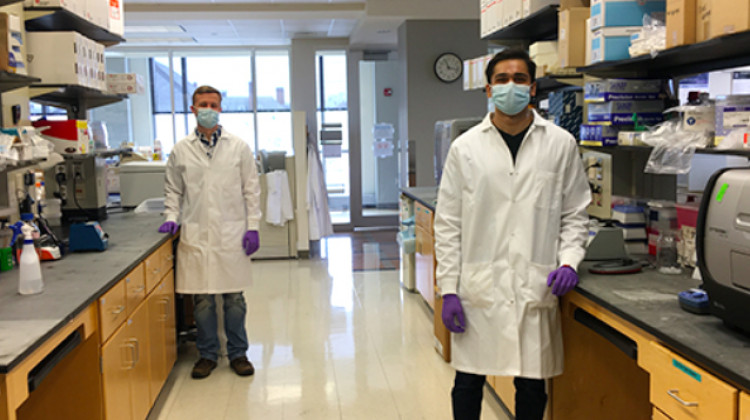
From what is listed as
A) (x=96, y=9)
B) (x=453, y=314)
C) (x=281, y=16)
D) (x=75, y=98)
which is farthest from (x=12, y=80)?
(x=281, y=16)

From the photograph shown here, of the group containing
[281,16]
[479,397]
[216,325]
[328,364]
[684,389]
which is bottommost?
[328,364]

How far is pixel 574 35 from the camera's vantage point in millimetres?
2867

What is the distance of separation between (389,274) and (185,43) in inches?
201

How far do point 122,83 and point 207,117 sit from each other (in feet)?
3.95

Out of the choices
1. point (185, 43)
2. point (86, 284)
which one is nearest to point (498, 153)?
point (86, 284)

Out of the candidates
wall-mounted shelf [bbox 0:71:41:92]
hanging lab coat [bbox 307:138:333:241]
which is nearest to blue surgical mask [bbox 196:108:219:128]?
wall-mounted shelf [bbox 0:71:41:92]

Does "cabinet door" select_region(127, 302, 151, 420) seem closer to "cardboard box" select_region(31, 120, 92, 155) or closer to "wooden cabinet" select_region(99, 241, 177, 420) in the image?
"wooden cabinet" select_region(99, 241, 177, 420)

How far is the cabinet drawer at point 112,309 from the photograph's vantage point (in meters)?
2.31

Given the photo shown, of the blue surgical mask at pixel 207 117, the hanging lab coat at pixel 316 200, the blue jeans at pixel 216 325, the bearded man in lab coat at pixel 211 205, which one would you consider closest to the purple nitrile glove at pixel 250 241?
the bearded man in lab coat at pixel 211 205

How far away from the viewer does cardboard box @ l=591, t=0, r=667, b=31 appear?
2.54 metres

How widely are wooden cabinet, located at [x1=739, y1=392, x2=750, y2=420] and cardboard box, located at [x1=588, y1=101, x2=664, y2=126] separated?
1.52 meters

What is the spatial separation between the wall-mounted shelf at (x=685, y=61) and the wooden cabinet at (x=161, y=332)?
2.20 meters

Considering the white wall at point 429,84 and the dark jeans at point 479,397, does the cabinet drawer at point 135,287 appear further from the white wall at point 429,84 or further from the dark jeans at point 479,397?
the white wall at point 429,84

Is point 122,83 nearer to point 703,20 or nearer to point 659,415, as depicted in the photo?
point 703,20
